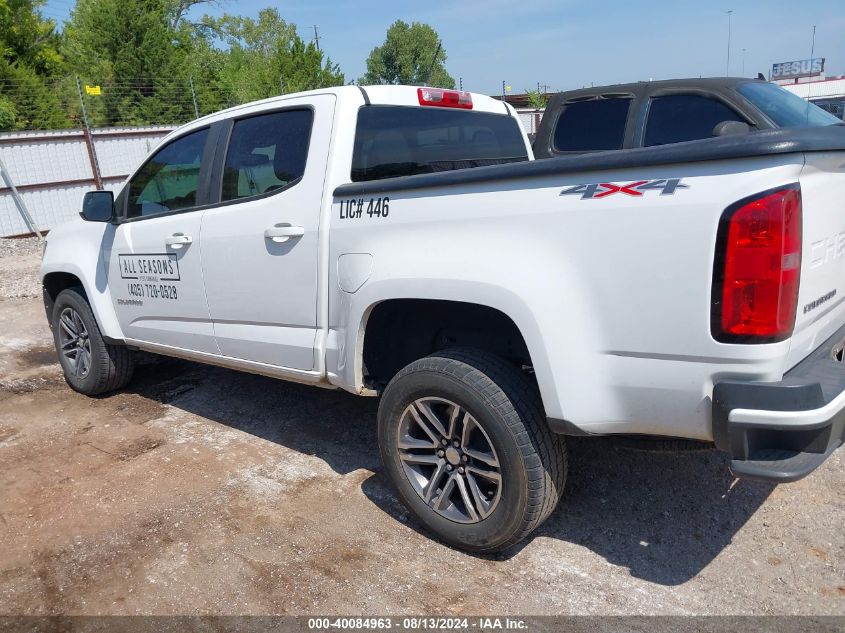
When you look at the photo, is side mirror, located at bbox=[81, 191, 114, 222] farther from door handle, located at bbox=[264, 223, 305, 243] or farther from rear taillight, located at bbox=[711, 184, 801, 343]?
rear taillight, located at bbox=[711, 184, 801, 343]

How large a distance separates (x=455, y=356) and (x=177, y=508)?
167 centimetres

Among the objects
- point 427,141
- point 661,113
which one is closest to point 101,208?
point 427,141

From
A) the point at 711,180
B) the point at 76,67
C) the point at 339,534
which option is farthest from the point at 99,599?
the point at 76,67

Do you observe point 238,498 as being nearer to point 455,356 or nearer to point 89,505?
point 89,505

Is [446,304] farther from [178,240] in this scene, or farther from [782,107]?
[782,107]

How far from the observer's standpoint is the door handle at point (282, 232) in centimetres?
336

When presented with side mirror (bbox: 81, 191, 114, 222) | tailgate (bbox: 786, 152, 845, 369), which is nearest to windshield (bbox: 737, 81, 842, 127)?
tailgate (bbox: 786, 152, 845, 369)

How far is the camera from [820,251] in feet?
7.80

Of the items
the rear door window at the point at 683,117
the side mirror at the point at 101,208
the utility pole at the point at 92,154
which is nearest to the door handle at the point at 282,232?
the side mirror at the point at 101,208

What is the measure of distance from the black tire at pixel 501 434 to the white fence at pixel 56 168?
39.2ft

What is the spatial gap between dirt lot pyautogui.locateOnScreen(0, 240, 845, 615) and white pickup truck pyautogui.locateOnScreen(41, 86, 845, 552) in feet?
0.99

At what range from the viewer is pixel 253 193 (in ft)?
12.2

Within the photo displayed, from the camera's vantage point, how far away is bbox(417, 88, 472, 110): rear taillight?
387 cm

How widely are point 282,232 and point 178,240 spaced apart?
0.94 metres
